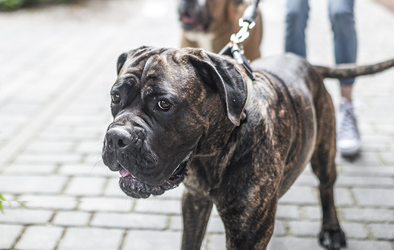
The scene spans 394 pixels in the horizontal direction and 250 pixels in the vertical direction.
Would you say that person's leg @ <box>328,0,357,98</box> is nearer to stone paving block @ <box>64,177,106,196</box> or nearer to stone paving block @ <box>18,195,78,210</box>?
stone paving block @ <box>64,177,106,196</box>

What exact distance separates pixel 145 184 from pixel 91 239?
1.37 metres

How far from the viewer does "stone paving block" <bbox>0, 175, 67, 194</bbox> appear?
3.69 meters

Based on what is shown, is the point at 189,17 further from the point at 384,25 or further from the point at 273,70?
the point at 384,25

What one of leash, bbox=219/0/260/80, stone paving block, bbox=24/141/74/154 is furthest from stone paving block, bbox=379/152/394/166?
stone paving block, bbox=24/141/74/154

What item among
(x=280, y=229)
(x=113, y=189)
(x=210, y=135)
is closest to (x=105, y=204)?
(x=113, y=189)

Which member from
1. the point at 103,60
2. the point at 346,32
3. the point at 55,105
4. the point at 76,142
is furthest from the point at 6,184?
the point at 103,60

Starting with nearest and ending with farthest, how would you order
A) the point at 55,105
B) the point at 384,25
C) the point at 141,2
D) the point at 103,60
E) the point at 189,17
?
the point at 189,17
the point at 55,105
the point at 103,60
the point at 384,25
the point at 141,2

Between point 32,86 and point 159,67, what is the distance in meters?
4.75

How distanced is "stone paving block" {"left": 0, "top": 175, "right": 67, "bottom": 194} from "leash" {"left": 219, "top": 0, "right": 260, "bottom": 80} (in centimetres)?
200

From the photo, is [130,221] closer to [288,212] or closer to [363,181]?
[288,212]

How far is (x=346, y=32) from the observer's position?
12.6 ft

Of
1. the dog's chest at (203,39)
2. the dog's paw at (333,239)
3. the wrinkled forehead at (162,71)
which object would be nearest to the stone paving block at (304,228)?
the dog's paw at (333,239)

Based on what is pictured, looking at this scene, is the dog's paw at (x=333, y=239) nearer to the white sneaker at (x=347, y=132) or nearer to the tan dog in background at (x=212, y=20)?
the white sneaker at (x=347, y=132)

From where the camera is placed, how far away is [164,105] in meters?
1.83
